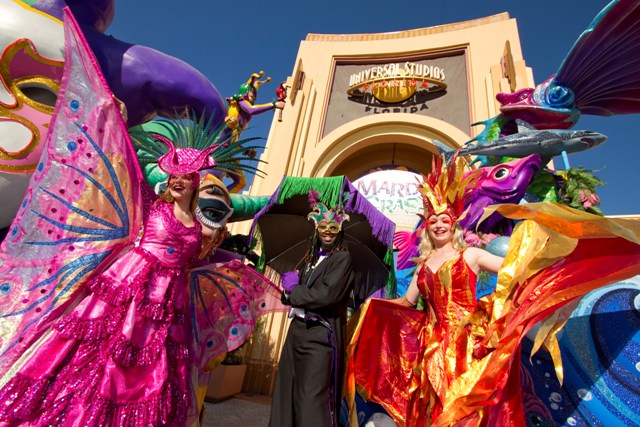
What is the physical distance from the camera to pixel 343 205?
109 inches

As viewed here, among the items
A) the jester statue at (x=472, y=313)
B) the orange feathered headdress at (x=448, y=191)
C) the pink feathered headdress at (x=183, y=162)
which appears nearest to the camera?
the jester statue at (x=472, y=313)

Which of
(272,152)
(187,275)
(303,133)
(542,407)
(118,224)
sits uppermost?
(303,133)

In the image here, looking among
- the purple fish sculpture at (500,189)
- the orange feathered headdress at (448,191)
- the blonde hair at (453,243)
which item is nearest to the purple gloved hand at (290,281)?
the blonde hair at (453,243)

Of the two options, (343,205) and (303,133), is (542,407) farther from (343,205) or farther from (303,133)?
(303,133)

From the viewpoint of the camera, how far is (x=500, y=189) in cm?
344

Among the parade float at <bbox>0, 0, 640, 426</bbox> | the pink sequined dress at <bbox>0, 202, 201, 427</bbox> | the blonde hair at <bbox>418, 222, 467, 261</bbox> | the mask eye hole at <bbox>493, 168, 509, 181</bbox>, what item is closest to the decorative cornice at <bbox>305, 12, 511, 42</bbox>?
the parade float at <bbox>0, 0, 640, 426</bbox>

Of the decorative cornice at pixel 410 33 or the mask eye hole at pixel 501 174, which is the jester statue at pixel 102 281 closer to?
the mask eye hole at pixel 501 174

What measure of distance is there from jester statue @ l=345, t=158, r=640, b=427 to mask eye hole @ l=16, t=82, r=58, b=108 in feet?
9.20

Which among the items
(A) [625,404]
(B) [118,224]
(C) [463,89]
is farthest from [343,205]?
(C) [463,89]

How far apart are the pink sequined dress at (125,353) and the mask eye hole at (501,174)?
2.98 meters

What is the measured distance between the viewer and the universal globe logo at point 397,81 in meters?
7.36

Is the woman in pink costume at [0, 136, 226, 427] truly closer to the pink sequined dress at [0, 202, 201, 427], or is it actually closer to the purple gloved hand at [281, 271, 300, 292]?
the pink sequined dress at [0, 202, 201, 427]

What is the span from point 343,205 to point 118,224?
158 cm

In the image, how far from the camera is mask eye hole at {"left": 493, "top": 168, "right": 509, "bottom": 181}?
3.48m
